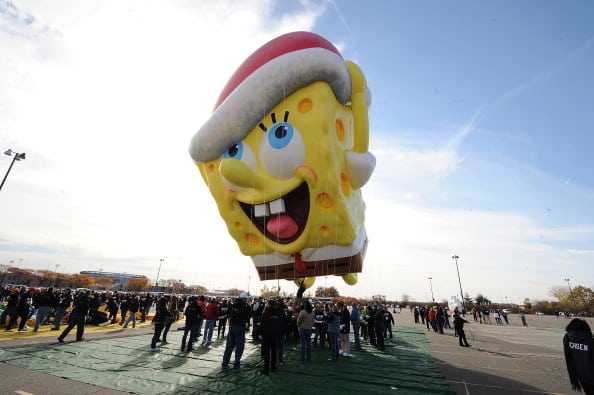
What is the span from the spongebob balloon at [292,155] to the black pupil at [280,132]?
0.03 m

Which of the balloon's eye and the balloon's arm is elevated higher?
the balloon's arm

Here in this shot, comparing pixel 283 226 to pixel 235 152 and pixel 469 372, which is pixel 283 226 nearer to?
pixel 235 152

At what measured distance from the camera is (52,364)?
20.7ft

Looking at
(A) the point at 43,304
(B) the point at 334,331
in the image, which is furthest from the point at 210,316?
(A) the point at 43,304

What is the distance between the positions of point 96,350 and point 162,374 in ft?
11.0

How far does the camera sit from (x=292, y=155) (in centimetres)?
848

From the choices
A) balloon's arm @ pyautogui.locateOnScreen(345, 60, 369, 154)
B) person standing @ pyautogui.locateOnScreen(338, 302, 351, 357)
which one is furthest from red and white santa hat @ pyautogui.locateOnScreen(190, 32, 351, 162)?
person standing @ pyautogui.locateOnScreen(338, 302, 351, 357)

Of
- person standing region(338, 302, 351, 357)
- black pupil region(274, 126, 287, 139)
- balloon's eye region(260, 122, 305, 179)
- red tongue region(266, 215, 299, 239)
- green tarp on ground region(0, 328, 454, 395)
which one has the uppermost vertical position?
black pupil region(274, 126, 287, 139)

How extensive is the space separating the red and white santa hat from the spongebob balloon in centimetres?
3

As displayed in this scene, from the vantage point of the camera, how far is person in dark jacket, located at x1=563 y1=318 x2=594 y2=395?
164 inches

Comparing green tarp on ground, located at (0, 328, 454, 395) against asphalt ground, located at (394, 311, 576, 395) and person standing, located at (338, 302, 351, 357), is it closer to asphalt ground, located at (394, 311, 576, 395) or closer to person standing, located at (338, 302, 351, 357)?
person standing, located at (338, 302, 351, 357)

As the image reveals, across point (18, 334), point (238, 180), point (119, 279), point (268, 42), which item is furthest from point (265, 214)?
point (119, 279)

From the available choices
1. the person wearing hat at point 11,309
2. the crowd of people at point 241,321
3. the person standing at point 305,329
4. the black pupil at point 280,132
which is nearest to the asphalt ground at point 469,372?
the person wearing hat at point 11,309

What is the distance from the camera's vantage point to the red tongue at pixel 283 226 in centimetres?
913
